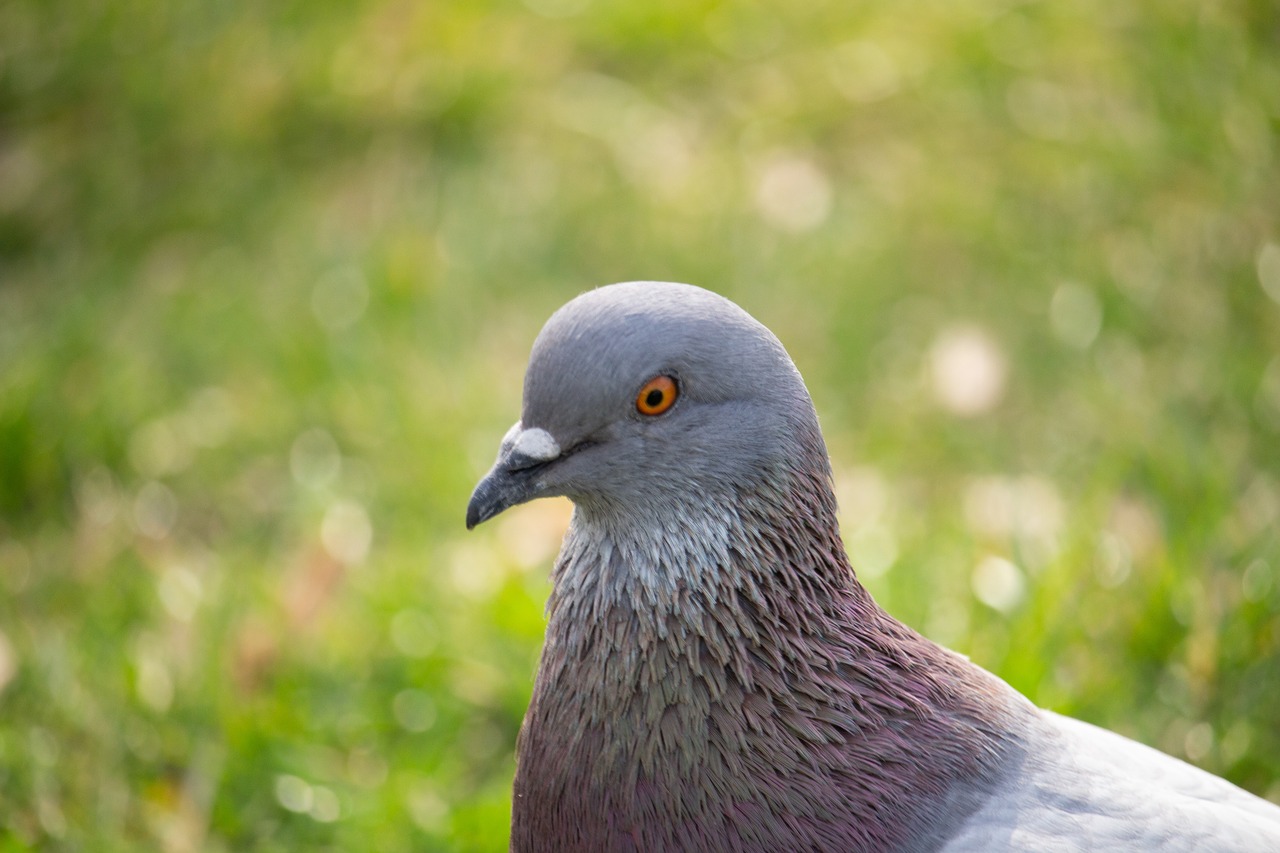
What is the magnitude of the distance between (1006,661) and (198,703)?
2205 mm

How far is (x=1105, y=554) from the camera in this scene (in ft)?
12.2

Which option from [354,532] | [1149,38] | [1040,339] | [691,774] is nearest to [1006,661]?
[691,774]

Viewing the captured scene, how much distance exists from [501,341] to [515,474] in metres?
2.71

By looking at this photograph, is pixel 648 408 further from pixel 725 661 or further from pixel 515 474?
pixel 725 661

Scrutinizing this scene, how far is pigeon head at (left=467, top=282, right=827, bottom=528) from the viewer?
2207mm

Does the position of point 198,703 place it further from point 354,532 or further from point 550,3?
point 550,3

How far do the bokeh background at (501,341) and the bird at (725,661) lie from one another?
997 millimetres

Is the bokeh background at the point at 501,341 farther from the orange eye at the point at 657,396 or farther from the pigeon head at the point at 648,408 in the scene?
the orange eye at the point at 657,396

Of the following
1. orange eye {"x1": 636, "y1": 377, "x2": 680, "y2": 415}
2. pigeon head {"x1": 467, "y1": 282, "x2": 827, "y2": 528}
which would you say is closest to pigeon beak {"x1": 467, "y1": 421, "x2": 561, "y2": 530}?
pigeon head {"x1": 467, "y1": 282, "x2": 827, "y2": 528}

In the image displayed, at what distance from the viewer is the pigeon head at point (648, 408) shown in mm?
2207

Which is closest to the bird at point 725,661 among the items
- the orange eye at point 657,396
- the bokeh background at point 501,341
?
the orange eye at point 657,396

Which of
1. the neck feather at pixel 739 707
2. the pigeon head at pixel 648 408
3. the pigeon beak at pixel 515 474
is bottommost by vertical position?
the neck feather at pixel 739 707

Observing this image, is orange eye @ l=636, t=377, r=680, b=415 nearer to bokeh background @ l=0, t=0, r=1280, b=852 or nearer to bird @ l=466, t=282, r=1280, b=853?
bird @ l=466, t=282, r=1280, b=853

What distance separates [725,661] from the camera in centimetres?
230
